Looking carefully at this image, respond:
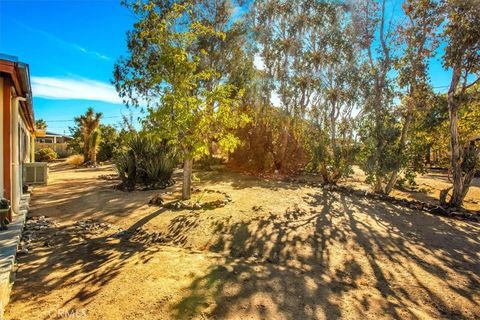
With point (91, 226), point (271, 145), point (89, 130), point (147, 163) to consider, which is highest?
point (89, 130)

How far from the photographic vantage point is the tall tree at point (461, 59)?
6934 millimetres

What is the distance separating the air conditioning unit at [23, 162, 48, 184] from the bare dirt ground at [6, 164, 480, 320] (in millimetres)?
955

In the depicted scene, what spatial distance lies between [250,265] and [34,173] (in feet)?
22.4

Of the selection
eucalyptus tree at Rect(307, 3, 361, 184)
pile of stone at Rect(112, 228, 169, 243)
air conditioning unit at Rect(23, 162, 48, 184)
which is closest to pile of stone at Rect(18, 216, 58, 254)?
pile of stone at Rect(112, 228, 169, 243)

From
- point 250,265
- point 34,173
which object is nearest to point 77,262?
point 250,265

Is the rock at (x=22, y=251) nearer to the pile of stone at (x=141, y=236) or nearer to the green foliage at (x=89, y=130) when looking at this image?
the pile of stone at (x=141, y=236)

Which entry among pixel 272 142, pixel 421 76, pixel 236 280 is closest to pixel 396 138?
→ pixel 421 76

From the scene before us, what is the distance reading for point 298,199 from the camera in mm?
7918

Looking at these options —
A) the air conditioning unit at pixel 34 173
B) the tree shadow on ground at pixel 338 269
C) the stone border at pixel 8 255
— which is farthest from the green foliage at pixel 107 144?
the tree shadow on ground at pixel 338 269

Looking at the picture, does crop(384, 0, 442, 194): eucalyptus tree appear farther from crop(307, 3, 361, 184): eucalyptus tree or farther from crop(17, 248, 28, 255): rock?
crop(17, 248, 28, 255): rock

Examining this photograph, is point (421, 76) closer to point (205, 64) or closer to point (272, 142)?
point (272, 142)

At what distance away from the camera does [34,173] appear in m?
7.64

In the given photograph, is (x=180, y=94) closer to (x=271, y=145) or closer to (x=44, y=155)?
(x=271, y=145)

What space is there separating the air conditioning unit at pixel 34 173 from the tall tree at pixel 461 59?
11.0 metres
